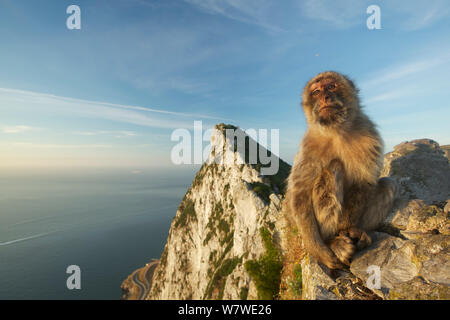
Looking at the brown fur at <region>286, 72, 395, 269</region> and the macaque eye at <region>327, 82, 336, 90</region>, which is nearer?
the brown fur at <region>286, 72, 395, 269</region>

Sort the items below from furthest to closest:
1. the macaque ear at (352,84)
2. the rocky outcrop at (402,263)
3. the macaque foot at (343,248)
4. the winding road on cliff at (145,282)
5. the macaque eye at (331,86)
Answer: the winding road on cliff at (145,282), the macaque ear at (352,84), the macaque eye at (331,86), the macaque foot at (343,248), the rocky outcrop at (402,263)

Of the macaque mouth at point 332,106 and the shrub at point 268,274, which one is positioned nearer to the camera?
the macaque mouth at point 332,106

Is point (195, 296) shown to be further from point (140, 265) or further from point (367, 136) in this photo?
point (140, 265)

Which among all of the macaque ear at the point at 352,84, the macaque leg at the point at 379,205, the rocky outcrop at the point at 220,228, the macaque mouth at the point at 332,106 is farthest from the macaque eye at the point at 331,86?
the rocky outcrop at the point at 220,228

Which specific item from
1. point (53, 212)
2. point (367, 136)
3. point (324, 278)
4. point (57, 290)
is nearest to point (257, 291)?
point (324, 278)

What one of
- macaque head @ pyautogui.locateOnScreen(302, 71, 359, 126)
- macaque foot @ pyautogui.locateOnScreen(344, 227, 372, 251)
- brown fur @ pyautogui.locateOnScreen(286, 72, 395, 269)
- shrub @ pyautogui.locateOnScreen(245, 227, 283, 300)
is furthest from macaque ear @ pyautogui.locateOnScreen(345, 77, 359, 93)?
shrub @ pyautogui.locateOnScreen(245, 227, 283, 300)

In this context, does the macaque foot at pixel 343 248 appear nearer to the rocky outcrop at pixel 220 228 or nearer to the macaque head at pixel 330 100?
the macaque head at pixel 330 100

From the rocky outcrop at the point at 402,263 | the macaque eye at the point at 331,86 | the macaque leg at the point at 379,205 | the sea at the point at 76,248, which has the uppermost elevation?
the macaque eye at the point at 331,86

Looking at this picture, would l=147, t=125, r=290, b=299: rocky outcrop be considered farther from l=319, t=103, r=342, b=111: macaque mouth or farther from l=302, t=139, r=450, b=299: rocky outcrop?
l=319, t=103, r=342, b=111: macaque mouth
